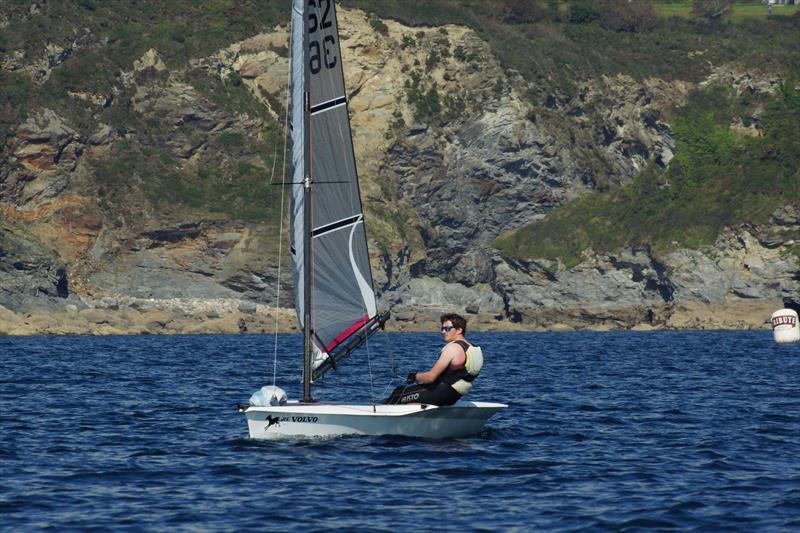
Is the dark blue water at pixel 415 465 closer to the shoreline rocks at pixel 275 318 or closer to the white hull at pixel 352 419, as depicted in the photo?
the white hull at pixel 352 419

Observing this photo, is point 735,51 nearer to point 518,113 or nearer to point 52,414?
point 518,113

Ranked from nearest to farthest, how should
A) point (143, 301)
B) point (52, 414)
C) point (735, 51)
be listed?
1. point (52, 414)
2. point (143, 301)
3. point (735, 51)

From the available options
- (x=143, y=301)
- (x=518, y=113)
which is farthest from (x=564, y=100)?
(x=143, y=301)

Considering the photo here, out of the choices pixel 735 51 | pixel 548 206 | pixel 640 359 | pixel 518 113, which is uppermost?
pixel 735 51

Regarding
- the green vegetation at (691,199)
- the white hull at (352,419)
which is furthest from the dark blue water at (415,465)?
the green vegetation at (691,199)

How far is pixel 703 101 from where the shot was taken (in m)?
142

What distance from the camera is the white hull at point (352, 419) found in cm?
2189

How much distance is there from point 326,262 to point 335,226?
0.69 m

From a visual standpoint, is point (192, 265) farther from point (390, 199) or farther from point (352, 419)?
point (352, 419)

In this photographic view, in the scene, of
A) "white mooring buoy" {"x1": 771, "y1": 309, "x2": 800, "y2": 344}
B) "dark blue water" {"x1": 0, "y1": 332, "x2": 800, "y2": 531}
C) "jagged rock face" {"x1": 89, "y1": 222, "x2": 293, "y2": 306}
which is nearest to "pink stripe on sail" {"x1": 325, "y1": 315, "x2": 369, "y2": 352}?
"dark blue water" {"x1": 0, "y1": 332, "x2": 800, "y2": 531}

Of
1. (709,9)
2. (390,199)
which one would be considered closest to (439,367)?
(390,199)

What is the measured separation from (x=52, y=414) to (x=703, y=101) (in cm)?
12260

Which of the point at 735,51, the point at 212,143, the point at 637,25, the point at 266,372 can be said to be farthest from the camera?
the point at 637,25

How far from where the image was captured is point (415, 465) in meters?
20.4
